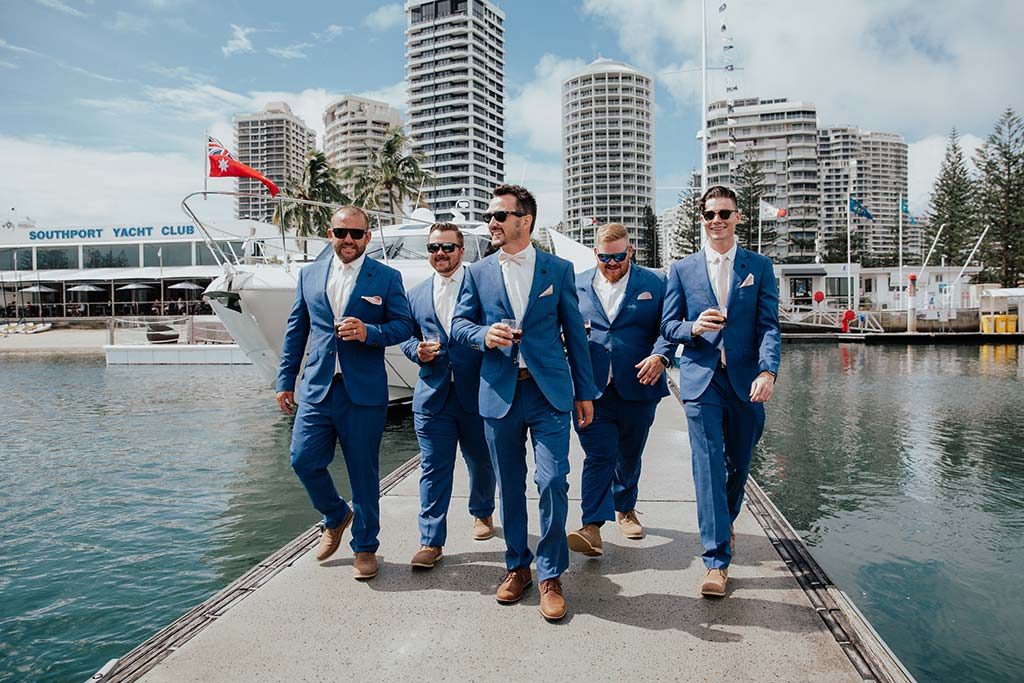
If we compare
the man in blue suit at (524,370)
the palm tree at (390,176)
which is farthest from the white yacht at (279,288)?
the palm tree at (390,176)

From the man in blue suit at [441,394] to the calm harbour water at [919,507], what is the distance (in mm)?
2586

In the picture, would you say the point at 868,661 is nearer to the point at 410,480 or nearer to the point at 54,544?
the point at 410,480

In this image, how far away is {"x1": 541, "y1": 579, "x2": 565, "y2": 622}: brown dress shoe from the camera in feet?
9.87

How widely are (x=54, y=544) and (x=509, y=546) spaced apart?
15.9 ft

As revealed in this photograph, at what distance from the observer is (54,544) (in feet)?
19.5

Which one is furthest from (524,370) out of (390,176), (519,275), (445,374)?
(390,176)

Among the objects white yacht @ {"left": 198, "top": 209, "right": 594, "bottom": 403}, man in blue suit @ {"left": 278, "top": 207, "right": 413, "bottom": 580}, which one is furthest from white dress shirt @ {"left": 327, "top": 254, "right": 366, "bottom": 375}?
white yacht @ {"left": 198, "top": 209, "right": 594, "bottom": 403}

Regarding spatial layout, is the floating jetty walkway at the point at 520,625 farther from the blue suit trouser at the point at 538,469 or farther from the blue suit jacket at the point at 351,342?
the blue suit jacket at the point at 351,342

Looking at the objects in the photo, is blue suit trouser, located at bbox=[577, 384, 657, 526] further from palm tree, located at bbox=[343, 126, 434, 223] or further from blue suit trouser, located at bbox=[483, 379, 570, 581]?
palm tree, located at bbox=[343, 126, 434, 223]

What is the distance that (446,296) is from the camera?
4.05 metres

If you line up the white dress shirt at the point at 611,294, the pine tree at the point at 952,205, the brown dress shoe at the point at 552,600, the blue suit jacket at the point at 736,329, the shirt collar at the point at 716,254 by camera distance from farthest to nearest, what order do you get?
the pine tree at the point at 952,205, the white dress shirt at the point at 611,294, the shirt collar at the point at 716,254, the blue suit jacket at the point at 736,329, the brown dress shoe at the point at 552,600

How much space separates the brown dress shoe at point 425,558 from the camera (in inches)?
145

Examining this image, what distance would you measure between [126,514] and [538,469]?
18.1 feet

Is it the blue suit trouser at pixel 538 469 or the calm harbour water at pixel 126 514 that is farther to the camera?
the calm harbour water at pixel 126 514
